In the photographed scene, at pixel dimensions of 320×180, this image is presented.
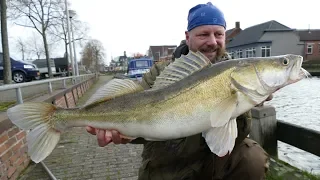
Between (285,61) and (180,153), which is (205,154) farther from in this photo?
(285,61)

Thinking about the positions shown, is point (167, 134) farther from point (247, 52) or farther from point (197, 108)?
point (247, 52)

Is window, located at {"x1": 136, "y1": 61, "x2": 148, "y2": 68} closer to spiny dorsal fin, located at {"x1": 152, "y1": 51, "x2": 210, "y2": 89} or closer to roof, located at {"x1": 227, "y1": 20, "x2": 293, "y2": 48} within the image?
roof, located at {"x1": 227, "y1": 20, "x2": 293, "y2": 48}

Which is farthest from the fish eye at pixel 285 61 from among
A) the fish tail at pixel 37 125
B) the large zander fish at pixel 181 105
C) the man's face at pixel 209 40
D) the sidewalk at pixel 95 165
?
the sidewalk at pixel 95 165

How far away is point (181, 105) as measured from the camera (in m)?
2.18

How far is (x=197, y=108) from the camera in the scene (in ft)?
7.00

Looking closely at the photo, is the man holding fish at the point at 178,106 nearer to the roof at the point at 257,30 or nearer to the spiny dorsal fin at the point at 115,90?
the spiny dorsal fin at the point at 115,90

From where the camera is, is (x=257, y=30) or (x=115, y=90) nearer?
(x=115, y=90)

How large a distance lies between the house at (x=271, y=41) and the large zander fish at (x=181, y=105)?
48839 mm

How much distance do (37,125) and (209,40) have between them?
1.92m

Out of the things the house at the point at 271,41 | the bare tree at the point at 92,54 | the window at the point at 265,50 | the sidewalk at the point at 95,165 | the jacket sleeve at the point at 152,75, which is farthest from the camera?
the bare tree at the point at 92,54

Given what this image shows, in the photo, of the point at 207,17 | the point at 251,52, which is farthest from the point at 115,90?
the point at 251,52

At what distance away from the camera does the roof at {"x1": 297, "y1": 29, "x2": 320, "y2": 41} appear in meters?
53.2

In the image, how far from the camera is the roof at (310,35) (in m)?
53.2

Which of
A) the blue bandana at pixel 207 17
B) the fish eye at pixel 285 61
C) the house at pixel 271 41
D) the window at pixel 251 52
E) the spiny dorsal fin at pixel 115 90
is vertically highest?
the house at pixel 271 41
